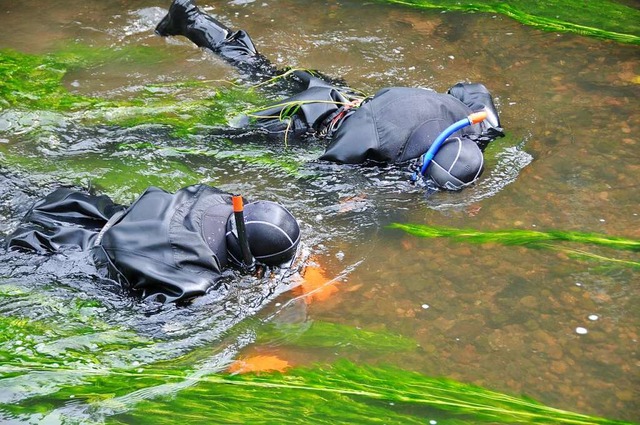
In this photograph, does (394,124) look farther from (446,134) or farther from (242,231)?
(242,231)

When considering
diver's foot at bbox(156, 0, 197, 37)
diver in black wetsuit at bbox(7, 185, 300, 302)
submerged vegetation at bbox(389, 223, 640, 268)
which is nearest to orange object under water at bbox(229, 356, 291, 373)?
diver in black wetsuit at bbox(7, 185, 300, 302)

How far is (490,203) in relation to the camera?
176 inches

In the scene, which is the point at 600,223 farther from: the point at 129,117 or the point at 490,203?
the point at 129,117

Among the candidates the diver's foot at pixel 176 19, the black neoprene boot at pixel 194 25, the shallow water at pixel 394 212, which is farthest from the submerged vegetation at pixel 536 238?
the diver's foot at pixel 176 19

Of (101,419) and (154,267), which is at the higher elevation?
(154,267)

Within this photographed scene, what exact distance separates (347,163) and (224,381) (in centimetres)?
187

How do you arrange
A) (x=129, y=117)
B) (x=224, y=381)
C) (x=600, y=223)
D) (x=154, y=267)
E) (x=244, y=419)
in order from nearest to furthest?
(x=244, y=419) → (x=224, y=381) → (x=154, y=267) → (x=600, y=223) → (x=129, y=117)

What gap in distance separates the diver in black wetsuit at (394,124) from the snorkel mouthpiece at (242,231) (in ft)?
3.78

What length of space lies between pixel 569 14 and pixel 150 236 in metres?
5.28

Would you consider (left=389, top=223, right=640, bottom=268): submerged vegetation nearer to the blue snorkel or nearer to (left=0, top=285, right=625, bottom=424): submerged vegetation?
the blue snorkel

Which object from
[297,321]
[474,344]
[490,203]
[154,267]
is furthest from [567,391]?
[154,267]

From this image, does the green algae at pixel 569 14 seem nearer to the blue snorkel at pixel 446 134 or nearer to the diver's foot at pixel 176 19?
the diver's foot at pixel 176 19

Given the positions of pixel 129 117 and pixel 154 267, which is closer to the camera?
pixel 154 267

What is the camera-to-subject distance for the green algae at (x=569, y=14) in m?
6.58
